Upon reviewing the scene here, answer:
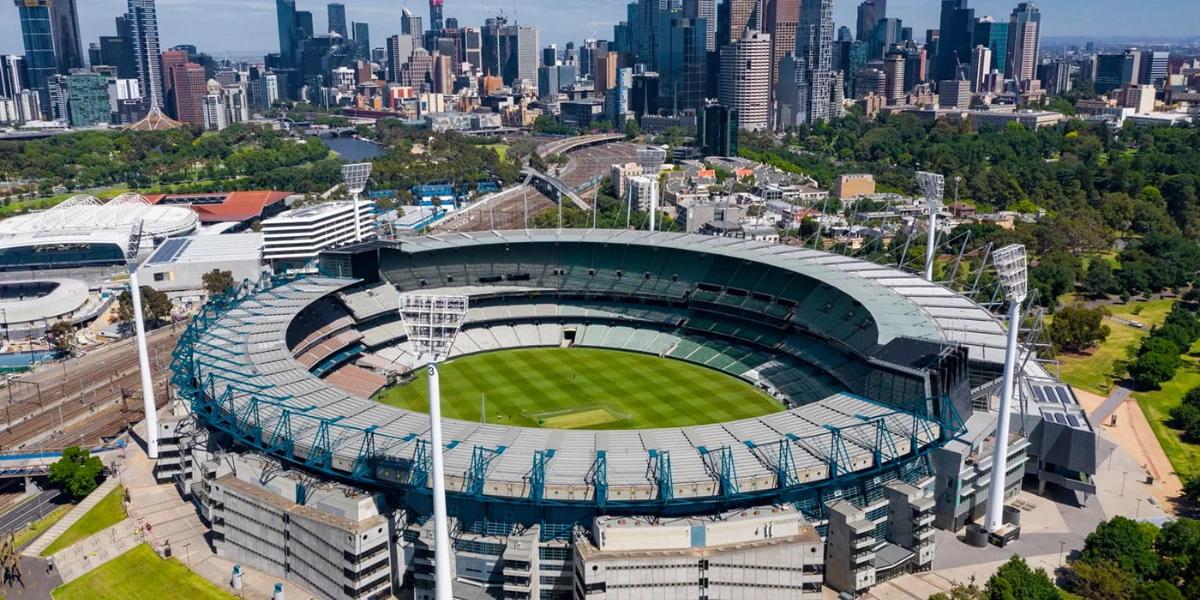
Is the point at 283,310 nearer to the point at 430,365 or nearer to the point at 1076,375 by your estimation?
the point at 430,365

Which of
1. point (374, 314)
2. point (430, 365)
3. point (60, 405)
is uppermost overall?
point (430, 365)

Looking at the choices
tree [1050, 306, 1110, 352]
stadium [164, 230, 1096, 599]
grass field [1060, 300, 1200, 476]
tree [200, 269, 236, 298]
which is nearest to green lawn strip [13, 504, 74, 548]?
stadium [164, 230, 1096, 599]

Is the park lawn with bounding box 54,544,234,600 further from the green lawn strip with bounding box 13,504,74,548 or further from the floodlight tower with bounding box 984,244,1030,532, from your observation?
the floodlight tower with bounding box 984,244,1030,532

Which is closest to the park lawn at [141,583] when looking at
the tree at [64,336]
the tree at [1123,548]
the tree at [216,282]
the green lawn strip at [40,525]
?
the green lawn strip at [40,525]

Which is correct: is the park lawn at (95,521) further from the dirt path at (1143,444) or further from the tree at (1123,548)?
the dirt path at (1143,444)

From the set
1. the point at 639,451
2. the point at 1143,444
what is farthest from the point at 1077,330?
the point at 639,451

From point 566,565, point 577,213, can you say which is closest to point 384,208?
point 577,213
